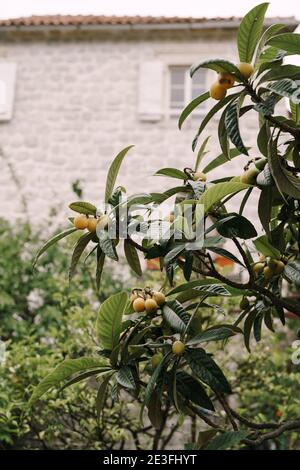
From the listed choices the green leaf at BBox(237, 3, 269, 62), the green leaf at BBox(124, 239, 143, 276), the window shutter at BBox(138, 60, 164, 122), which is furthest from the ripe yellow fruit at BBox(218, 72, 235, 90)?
the window shutter at BBox(138, 60, 164, 122)

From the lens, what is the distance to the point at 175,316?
5.76 ft

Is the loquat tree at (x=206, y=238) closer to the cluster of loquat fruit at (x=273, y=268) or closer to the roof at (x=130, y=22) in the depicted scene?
the cluster of loquat fruit at (x=273, y=268)

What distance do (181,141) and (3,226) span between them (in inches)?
104

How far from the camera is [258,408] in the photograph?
5.38 meters

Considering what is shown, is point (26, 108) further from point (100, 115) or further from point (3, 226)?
point (3, 226)

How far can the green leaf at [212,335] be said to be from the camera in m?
1.65

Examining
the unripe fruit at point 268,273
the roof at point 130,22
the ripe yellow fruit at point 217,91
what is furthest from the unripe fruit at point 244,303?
the roof at point 130,22

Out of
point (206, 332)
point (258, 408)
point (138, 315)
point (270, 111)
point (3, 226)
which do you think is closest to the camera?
point (270, 111)

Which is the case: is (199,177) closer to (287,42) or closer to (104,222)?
(104,222)

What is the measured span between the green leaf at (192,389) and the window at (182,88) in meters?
6.53

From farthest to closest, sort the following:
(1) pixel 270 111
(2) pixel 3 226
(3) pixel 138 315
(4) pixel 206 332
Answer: (2) pixel 3 226
(3) pixel 138 315
(4) pixel 206 332
(1) pixel 270 111

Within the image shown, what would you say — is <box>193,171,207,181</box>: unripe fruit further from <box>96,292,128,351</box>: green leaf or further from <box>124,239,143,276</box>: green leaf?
<box>96,292,128,351</box>: green leaf

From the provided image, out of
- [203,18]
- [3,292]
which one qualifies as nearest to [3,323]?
[3,292]

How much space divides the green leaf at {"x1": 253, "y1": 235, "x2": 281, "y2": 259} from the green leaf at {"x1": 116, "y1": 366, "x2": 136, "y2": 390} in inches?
22.3
